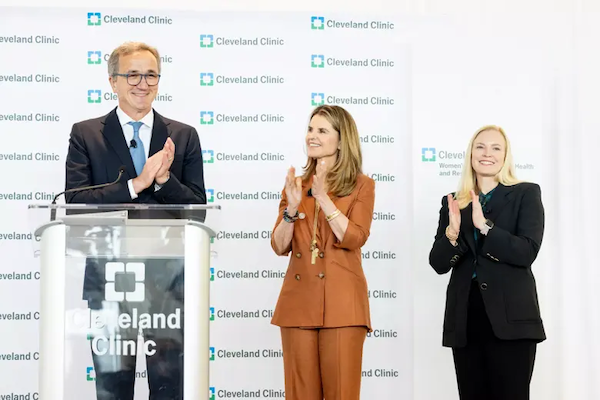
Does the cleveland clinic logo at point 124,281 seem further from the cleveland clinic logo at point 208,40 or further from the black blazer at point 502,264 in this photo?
the cleveland clinic logo at point 208,40

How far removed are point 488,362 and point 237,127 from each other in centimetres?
241

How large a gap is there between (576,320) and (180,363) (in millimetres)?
3519

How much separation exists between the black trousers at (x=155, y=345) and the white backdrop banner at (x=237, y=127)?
255 cm

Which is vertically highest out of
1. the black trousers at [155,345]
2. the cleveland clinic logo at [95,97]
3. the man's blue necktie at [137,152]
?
the cleveland clinic logo at [95,97]

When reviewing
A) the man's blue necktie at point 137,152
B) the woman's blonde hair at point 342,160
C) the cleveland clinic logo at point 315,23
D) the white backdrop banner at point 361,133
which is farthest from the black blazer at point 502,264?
the cleveland clinic logo at point 315,23

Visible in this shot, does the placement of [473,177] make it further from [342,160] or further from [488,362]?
[488,362]

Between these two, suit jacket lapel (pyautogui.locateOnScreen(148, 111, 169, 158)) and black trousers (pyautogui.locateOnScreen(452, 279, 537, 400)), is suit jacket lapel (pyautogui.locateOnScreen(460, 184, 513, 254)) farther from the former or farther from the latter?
suit jacket lapel (pyautogui.locateOnScreen(148, 111, 169, 158))

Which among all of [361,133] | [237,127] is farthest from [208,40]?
[361,133]

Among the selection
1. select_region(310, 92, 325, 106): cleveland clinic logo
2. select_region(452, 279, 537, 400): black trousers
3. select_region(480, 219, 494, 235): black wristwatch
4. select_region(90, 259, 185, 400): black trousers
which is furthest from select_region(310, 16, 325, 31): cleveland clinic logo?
select_region(90, 259, 185, 400): black trousers

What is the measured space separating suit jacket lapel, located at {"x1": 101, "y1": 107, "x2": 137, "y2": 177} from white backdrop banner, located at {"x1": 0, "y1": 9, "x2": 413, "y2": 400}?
3.67 ft

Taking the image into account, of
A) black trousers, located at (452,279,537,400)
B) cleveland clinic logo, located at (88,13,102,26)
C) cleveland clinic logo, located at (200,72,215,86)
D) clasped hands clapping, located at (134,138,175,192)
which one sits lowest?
black trousers, located at (452,279,537,400)

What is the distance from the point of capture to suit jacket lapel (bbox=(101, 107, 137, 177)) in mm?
4055

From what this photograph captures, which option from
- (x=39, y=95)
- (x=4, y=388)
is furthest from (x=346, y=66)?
(x=4, y=388)

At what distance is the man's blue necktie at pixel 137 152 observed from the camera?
409 cm
